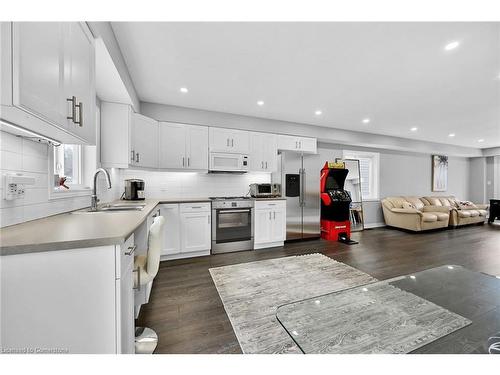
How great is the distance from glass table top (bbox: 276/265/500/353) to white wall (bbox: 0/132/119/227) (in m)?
1.67

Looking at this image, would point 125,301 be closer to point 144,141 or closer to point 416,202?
point 144,141

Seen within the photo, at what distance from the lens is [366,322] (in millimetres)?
1067

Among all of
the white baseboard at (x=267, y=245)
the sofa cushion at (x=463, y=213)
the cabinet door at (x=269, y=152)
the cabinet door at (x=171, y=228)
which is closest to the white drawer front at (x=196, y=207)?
the cabinet door at (x=171, y=228)

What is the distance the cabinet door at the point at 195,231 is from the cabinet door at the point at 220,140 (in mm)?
1264

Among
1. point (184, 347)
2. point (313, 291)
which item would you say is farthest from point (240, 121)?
point (184, 347)

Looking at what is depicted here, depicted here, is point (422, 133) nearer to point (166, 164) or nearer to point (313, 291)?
point (313, 291)

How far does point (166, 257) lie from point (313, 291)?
7.37 ft

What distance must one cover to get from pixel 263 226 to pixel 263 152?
4.95 ft

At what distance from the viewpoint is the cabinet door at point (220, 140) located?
3.83m

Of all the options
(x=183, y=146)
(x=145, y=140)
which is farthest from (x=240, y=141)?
(x=145, y=140)

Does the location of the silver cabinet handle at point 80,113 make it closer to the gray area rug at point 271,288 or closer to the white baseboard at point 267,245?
the gray area rug at point 271,288

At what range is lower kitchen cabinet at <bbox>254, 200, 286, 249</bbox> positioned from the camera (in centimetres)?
381

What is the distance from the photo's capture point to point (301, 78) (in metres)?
2.79

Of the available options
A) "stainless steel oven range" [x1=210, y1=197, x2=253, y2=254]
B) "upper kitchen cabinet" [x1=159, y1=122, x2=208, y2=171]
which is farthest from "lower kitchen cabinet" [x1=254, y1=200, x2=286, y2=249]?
"upper kitchen cabinet" [x1=159, y1=122, x2=208, y2=171]
